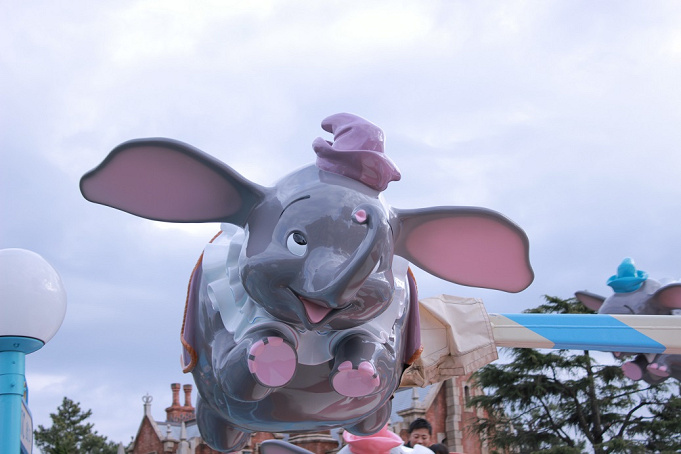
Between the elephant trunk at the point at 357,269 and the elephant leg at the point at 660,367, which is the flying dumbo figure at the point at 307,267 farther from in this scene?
the elephant leg at the point at 660,367

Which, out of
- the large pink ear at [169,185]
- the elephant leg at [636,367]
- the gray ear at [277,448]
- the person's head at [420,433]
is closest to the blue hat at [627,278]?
the elephant leg at [636,367]

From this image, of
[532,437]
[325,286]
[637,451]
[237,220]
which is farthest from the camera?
[532,437]

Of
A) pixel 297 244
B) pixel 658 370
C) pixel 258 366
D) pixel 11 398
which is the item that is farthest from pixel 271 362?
pixel 658 370

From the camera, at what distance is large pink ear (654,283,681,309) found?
17.6ft

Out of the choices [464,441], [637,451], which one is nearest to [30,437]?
[637,451]

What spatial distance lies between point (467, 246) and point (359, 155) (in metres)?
0.46

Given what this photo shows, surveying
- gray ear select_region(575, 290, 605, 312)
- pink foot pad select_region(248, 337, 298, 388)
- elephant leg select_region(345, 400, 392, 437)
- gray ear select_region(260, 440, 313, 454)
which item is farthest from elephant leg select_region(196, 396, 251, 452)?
gray ear select_region(575, 290, 605, 312)

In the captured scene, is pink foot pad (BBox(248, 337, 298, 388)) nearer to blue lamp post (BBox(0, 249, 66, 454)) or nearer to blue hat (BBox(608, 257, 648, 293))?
blue lamp post (BBox(0, 249, 66, 454))

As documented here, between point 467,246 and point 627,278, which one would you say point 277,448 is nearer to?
point 467,246

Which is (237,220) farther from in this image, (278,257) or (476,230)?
(476,230)

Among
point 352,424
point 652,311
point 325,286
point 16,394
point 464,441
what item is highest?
point 464,441

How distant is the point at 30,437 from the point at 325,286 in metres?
2.71

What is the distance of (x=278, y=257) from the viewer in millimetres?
1699

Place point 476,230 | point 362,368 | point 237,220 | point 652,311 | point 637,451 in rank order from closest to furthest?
point 362,368 → point 237,220 → point 476,230 → point 652,311 → point 637,451
